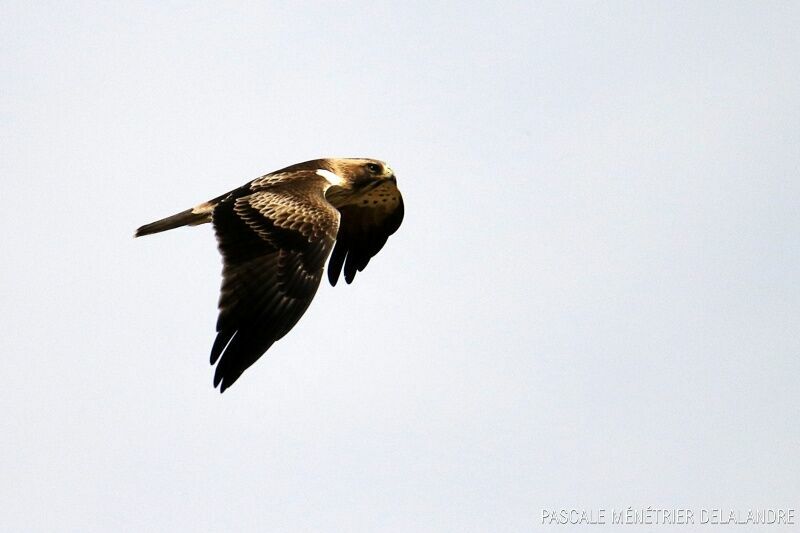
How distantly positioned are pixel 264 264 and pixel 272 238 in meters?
0.36

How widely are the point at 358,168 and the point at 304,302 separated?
3217 millimetres

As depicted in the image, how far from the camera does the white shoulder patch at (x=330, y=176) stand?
52.4 feet

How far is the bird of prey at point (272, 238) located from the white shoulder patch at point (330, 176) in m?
0.02

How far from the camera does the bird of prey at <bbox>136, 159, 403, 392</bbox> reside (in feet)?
44.3

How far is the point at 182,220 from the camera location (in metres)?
16.3

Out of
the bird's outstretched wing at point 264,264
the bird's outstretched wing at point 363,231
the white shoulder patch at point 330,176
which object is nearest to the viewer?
the bird's outstretched wing at point 264,264

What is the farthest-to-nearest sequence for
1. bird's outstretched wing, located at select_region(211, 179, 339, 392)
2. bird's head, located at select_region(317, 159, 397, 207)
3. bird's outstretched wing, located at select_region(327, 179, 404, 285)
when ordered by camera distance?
bird's outstretched wing, located at select_region(327, 179, 404, 285), bird's head, located at select_region(317, 159, 397, 207), bird's outstretched wing, located at select_region(211, 179, 339, 392)

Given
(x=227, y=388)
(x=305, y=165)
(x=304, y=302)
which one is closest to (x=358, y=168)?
(x=305, y=165)

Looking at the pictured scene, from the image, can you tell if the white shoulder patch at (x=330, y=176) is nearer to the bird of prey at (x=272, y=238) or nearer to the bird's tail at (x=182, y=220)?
the bird of prey at (x=272, y=238)

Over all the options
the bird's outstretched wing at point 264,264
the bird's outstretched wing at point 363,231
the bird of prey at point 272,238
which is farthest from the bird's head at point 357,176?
the bird's outstretched wing at point 264,264

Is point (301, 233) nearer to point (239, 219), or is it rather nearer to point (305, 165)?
point (239, 219)

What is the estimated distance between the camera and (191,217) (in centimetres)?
1620

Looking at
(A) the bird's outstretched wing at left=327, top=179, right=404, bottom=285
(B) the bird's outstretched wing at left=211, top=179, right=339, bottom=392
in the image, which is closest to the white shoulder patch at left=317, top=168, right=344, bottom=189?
(B) the bird's outstretched wing at left=211, top=179, right=339, bottom=392

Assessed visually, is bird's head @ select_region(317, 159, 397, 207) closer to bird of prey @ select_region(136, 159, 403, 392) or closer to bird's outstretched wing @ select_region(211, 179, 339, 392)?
bird of prey @ select_region(136, 159, 403, 392)
